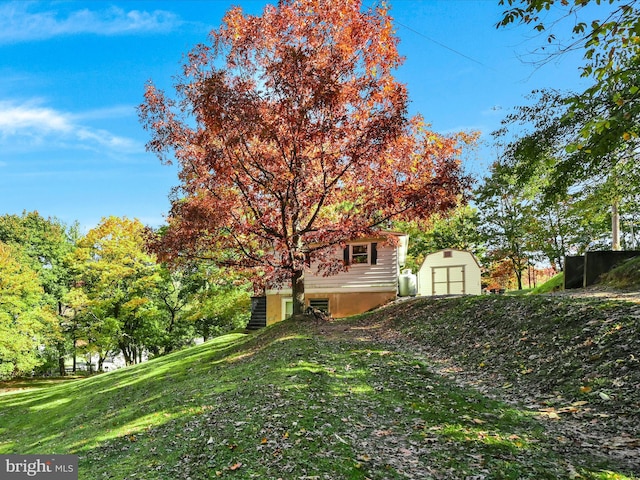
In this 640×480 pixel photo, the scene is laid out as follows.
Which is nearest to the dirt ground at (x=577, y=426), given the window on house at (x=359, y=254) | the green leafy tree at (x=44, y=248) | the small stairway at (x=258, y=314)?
the window on house at (x=359, y=254)

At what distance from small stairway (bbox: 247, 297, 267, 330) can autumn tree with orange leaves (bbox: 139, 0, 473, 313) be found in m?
10.3

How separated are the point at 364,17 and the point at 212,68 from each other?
4.93 m

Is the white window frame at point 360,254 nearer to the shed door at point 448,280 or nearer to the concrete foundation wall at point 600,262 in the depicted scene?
the shed door at point 448,280

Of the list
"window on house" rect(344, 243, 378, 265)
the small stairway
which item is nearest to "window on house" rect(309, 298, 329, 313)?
"window on house" rect(344, 243, 378, 265)

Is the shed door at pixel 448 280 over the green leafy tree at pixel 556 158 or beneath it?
beneath

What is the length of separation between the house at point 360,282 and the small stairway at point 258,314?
4076 millimetres

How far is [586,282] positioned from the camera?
1390 centimetres

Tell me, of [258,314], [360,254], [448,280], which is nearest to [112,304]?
[258,314]

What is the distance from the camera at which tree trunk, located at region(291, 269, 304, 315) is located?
14.7 meters

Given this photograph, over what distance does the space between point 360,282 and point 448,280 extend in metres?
8.58

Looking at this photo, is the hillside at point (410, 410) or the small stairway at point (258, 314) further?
the small stairway at point (258, 314)

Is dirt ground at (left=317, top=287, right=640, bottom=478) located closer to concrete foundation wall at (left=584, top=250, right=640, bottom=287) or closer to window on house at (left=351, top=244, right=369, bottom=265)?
concrete foundation wall at (left=584, top=250, right=640, bottom=287)

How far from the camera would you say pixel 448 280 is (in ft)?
87.1

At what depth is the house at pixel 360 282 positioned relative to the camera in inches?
799
